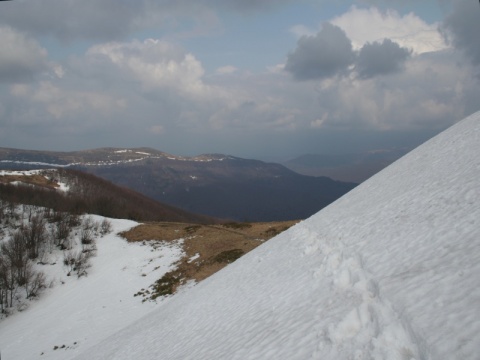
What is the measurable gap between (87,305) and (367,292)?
34.3 m

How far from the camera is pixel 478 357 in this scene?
378cm

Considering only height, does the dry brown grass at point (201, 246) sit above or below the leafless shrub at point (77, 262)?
above

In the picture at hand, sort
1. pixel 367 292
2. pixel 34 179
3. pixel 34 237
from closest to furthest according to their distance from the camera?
pixel 367 292 → pixel 34 237 → pixel 34 179

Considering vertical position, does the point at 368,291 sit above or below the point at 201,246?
above

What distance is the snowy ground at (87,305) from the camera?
2488 cm

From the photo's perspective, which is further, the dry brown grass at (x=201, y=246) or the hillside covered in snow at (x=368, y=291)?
the dry brown grass at (x=201, y=246)

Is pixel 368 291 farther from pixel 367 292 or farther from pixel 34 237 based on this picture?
pixel 34 237

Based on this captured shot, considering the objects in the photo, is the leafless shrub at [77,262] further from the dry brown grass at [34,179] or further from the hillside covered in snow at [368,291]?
the dry brown grass at [34,179]

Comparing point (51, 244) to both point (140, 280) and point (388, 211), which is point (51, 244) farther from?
point (388, 211)

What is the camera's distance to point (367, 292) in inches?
275

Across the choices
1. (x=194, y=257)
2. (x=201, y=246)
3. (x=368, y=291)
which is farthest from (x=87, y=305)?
(x=368, y=291)

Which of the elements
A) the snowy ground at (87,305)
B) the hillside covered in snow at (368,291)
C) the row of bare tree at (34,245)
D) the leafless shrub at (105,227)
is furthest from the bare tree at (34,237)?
the hillside covered in snow at (368,291)

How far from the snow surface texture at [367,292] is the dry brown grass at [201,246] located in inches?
478

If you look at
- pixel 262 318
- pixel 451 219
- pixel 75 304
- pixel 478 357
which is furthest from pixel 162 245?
pixel 478 357
